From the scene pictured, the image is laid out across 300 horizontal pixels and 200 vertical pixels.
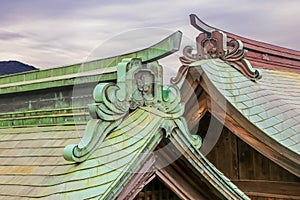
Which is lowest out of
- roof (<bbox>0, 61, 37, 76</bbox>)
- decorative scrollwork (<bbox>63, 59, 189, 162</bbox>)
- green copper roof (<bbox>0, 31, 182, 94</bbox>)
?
decorative scrollwork (<bbox>63, 59, 189, 162</bbox>)

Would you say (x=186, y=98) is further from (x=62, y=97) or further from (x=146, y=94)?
(x=146, y=94)

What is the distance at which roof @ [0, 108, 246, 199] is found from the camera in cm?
297

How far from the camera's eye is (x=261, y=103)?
671cm

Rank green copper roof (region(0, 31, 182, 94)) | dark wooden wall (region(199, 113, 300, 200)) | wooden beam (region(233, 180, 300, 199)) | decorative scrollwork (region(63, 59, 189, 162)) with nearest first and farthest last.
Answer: decorative scrollwork (region(63, 59, 189, 162)) → green copper roof (region(0, 31, 182, 94)) → wooden beam (region(233, 180, 300, 199)) → dark wooden wall (region(199, 113, 300, 200))

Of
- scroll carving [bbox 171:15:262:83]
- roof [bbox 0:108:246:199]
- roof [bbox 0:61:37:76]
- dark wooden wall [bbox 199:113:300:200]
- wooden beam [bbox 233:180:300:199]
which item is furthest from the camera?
roof [bbox 0:61:37:76]

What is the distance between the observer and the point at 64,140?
12.4ft

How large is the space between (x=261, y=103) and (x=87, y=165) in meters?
4.19

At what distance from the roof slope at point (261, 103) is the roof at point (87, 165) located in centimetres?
271

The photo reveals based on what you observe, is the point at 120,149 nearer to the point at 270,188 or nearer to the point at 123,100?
the point at 123,100

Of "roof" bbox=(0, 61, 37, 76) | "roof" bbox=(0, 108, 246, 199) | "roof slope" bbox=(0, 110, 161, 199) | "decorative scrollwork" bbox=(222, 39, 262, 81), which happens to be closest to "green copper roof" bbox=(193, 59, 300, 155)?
"decorative scrollwork" bbox=(222, 39, 262, 81)

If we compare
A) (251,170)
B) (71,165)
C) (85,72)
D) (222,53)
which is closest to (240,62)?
(222,53)

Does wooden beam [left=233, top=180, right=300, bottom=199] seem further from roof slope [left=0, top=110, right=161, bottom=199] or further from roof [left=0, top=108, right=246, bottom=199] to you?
roof slope [left=0, top=110, right=161, bottom=199]

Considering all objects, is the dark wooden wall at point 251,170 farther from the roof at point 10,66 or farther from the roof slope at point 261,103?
the roof at point 10,66

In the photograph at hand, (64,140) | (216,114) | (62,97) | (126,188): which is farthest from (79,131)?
(216,114)
